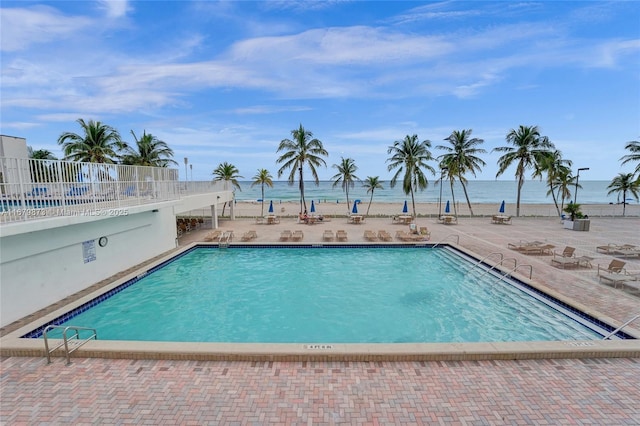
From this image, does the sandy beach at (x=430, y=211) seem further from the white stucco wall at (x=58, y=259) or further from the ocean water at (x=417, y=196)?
the white stucco wall at (x=58, y=259)

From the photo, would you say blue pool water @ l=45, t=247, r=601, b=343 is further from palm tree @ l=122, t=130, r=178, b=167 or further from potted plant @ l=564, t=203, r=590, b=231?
palm tree @ l=122, t=130, r=178, b=167

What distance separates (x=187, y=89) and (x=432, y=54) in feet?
70.9

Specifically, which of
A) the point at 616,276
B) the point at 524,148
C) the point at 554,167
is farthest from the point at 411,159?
the point at 616,276

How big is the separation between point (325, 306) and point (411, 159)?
18747mm

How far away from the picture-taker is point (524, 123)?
27078mm

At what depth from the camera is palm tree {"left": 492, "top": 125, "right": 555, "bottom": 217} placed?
85.5 feet

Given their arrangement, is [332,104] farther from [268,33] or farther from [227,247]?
[227,247]

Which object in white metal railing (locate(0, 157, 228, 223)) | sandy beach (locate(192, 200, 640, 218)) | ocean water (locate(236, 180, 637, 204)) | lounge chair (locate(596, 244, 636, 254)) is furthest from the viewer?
ocean water (locate(236, 180, 637, 204))

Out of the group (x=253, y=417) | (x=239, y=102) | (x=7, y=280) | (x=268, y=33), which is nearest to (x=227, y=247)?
(x=7, y=280)

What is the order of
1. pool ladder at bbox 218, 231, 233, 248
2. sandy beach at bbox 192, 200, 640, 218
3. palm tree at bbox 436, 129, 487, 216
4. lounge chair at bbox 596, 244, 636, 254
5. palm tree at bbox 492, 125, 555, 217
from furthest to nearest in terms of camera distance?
sandy beach at bbox 192, 200, 640, 218 < palm tree at bbox 436, 129, 487, 216 < palm tree at bbox 492, 125, 555, 217 < pool ladder at bbox 218, 231, 233, 248 < lounge chair at bbox 596, 244, 636, 254

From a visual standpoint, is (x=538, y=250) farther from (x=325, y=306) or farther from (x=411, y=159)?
(x=411, y=159)

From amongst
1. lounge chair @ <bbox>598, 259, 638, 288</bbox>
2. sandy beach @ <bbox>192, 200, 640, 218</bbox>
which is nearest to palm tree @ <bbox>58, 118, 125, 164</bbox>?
sandy beach @ <bbox>192, 200, 640, 218</bbox>

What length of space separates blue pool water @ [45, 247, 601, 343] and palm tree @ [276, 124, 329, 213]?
13.2 meters

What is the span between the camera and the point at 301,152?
80.3 ft
